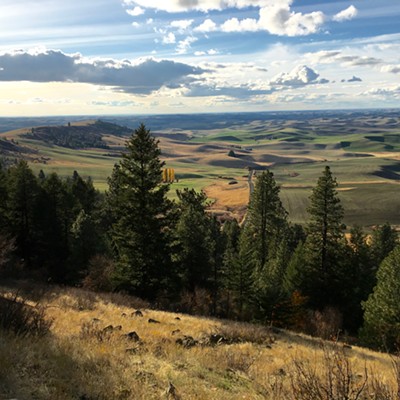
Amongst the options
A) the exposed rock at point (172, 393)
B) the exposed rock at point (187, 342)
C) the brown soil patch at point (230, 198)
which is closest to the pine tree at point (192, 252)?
the exposed rock at point (187, 342)

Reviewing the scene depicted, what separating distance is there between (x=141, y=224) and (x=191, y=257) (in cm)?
1080

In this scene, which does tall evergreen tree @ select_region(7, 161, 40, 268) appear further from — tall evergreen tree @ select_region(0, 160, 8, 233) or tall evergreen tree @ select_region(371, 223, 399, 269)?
tall evergreen tree @ select_region(371, 223, 399, 269)

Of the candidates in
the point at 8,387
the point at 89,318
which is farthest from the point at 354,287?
the point at 8,387

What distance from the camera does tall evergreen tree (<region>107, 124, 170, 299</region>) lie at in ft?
91.1

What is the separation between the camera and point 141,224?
2795cm

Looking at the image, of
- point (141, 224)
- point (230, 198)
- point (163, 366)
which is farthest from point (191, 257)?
point (230, 198)

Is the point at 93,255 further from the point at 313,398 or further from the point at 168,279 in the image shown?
the point at 313,398

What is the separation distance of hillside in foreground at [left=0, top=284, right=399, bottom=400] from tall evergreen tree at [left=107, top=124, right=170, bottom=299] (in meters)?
10.1

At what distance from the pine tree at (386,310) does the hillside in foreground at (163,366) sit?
39.7 ft

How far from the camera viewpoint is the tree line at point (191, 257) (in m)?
28.0

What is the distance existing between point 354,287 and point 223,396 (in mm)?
37028

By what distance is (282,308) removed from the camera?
33.3 m

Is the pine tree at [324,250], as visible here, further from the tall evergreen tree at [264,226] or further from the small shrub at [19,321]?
the small shrub at [19,321]

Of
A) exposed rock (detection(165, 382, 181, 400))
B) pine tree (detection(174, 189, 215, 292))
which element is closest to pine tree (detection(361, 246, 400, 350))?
pine tree (detection(174, 189, 215, 292))
